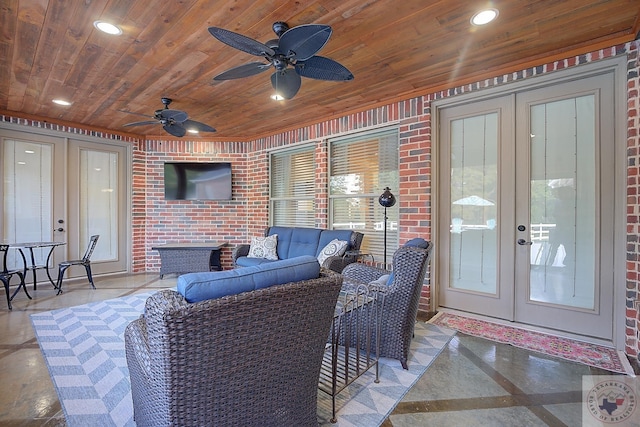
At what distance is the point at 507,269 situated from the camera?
3.03m

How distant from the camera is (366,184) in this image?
4.11 m

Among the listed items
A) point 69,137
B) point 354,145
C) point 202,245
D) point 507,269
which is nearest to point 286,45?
point 354,145

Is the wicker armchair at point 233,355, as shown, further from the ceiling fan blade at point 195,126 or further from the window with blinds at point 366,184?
the ceiling fan blade at point 195,126

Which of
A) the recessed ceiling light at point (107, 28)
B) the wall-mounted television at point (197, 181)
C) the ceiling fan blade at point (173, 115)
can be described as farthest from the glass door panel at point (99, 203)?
the recessed ceiling light at point (107, 28)

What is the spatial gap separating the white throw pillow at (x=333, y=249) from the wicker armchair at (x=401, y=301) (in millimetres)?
1353

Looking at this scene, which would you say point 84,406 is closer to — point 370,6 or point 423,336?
point 423,336

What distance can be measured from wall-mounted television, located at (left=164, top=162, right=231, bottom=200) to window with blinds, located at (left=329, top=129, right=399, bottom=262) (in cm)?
211

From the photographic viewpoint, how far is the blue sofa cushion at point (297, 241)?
4164mm

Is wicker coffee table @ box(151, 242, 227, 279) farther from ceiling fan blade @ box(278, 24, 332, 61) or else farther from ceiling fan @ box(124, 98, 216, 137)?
ceiling fan blade @ box(278, 24, 332, 61)

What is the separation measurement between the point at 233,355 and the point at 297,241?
129 inches

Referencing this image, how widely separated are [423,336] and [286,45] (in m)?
2.58

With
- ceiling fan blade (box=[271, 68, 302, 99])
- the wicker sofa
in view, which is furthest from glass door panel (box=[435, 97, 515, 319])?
ceiling fan blade (box=[271, 68, 302, 99])

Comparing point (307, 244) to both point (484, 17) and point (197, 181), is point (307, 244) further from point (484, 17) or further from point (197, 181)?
point (484, 17)

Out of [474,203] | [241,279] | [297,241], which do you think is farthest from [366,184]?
[241,279]
